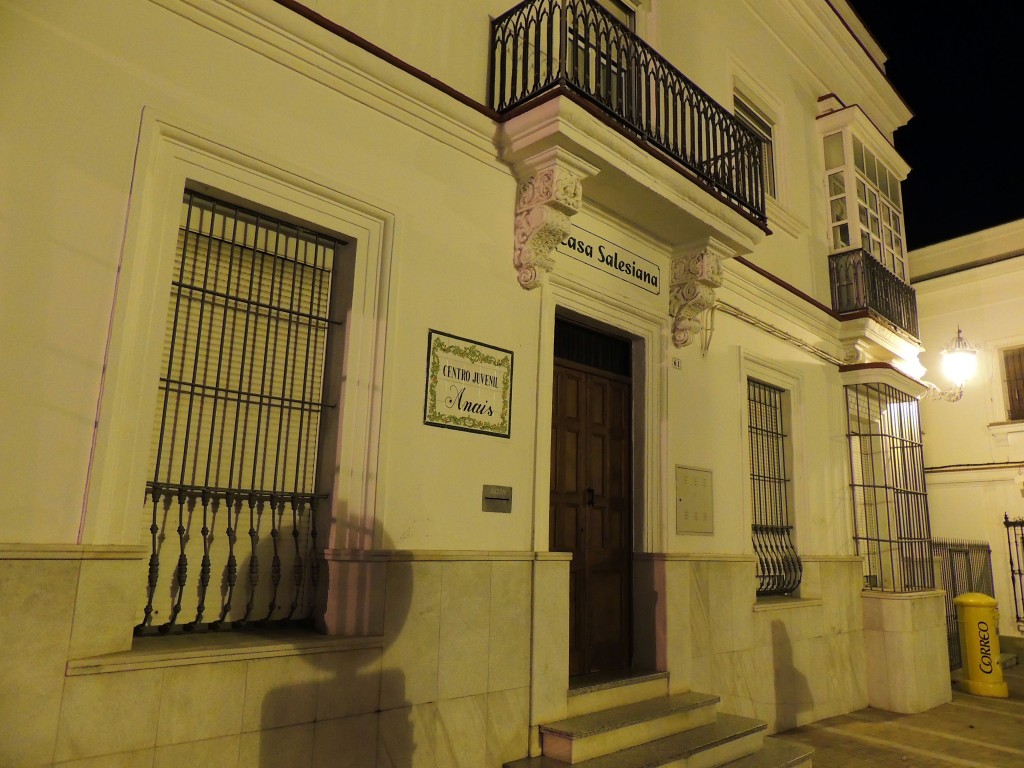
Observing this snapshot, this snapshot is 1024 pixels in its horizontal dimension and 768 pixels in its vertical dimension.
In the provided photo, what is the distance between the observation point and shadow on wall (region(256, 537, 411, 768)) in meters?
3.81

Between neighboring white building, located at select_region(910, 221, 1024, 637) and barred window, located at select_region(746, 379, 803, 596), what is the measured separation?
20.9 feet

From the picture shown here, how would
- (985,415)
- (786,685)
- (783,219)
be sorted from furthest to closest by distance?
(985,415) < (783,219) < (786,685)

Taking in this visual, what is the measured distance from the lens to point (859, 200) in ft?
34.9

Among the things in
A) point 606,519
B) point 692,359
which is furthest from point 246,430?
point 692,359

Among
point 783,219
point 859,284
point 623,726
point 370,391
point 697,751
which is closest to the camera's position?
point 370,391

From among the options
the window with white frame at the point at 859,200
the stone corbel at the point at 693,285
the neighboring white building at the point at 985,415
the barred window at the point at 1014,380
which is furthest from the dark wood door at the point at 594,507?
the barred window at the point at 1014,380

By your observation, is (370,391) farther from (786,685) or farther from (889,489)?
(889,489)

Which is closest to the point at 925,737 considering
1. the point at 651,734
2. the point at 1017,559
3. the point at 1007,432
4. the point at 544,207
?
the point at 651,734

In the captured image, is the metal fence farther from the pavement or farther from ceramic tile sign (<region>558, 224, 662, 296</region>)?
ceramic tile sign (<region>558, 224, 662, 296</region>)

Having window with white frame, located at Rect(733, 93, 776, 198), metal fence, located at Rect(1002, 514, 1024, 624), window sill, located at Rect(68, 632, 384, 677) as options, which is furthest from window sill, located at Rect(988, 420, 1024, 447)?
window sill, located at Rect(68, 632, 384, 677)

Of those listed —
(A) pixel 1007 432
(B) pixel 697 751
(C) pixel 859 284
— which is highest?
(C) pixel 859 284

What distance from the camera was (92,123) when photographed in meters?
3.61

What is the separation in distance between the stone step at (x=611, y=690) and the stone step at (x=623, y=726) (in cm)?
6

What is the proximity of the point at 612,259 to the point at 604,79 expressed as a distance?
186cm
